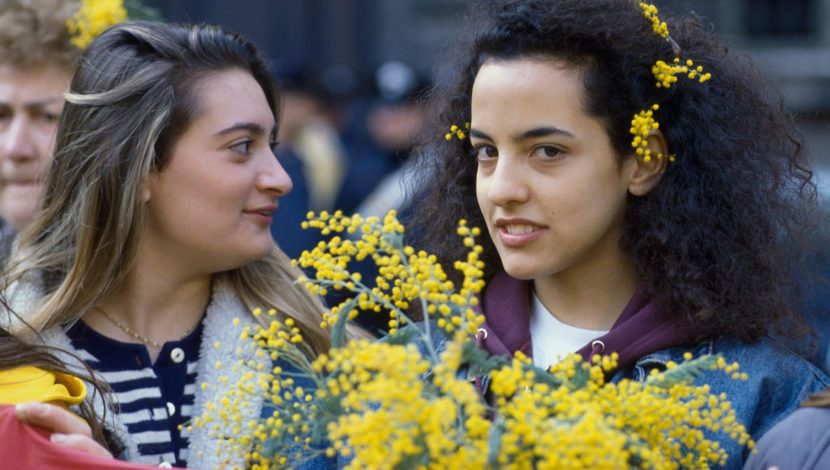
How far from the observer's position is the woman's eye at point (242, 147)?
3.41m

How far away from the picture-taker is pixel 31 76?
4375 millimetres

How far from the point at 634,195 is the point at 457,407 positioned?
0.98 metres

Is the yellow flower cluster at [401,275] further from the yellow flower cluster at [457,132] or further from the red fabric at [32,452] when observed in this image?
the yellow flower cluster at [457,132]

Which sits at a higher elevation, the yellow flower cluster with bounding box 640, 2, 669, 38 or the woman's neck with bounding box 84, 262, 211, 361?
the yellow flower cluster with bounding box 640, 2, 669, 38

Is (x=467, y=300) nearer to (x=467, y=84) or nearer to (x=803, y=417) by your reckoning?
(x=803, y=417)

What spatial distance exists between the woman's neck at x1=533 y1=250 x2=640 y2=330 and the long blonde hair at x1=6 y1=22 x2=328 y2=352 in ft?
2.26

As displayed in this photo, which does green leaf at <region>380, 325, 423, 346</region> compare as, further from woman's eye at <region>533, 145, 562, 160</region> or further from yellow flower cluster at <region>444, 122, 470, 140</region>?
yellow flower cluster at <region>444, 122, 470, 140</region>

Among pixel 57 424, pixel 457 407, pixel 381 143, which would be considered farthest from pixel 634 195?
pixel 381 143

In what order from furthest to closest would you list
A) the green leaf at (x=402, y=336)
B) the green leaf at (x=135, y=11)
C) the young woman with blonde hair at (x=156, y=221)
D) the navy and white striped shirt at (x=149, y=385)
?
the green leaf at (x=135, y=11)
the young woman with blonde hair at (x=156, y=221)
the navy and white striped shirt at (x=149, y=385)
the green leaf at (x=402, y=336)

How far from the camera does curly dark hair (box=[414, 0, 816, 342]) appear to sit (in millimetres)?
2928

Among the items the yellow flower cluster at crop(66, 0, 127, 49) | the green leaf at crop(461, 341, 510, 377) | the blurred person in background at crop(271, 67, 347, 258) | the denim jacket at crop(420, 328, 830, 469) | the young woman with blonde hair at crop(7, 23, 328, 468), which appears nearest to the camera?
the green leaf at crop(461, 341, 510, 377)

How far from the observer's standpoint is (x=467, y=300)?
7.83ft

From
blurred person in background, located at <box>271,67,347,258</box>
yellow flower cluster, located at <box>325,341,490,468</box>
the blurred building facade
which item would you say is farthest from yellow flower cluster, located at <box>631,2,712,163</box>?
the blurred building facade

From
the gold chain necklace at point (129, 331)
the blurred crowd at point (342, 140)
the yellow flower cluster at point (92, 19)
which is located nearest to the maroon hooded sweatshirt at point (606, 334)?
the gold chain necklace at point (129, 331)
